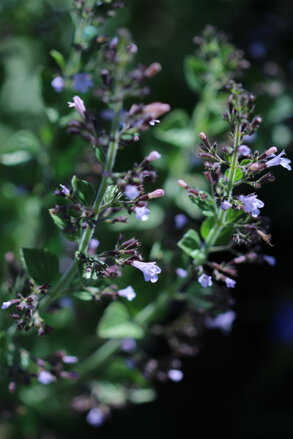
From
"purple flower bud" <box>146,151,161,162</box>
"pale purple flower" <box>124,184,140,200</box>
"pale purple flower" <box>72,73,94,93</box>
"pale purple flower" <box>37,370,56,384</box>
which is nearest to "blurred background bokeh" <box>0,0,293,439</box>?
"pale purple flower" <box>72,73,94,93</box>

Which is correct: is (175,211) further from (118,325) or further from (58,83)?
(58,83)

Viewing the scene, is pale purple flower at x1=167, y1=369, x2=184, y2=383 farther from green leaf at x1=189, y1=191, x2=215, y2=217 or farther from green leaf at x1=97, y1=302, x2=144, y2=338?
green leaf at x1=189, y1=191, x2=215, y2=217

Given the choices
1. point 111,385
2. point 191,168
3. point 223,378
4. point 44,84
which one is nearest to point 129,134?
point 44,84

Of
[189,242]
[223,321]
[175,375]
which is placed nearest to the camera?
[189,242]

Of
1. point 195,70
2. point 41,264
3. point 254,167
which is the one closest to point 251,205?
point 254,167

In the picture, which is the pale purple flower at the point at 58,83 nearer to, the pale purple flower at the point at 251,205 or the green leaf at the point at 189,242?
the green leaf at the point at 189,242

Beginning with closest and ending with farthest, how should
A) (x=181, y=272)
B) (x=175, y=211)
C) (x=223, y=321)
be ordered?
(x=181, y=272) → (x=223, y=321) → (x=175, y=211)
